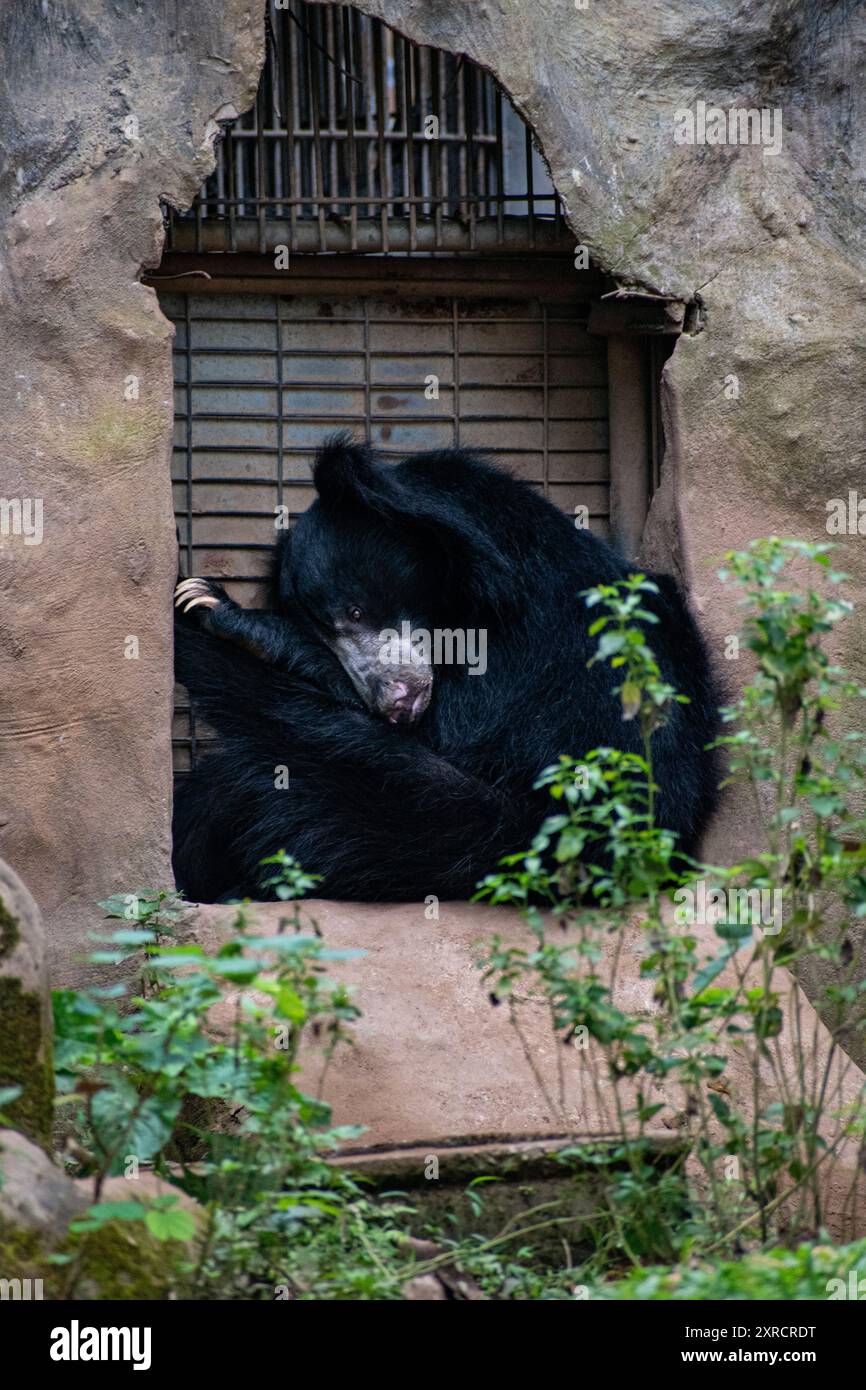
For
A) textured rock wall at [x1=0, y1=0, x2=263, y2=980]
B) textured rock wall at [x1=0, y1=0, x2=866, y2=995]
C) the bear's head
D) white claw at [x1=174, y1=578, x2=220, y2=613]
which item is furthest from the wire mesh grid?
white claw at [x1=174, y1=578, x2=220, y2=613]

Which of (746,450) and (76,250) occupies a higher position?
(76,250)

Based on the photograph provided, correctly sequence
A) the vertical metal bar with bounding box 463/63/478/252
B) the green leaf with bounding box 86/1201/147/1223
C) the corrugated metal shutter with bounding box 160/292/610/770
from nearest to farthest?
the green leaf with bounding box 86/1201/147/1223
the vertical metal bar with bounding box 463/63/478/252
the corrugated metal shutter with bounding box 160/292/610/770

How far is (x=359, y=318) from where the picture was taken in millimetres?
5828

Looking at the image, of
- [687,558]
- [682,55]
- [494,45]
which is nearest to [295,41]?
[494,45]

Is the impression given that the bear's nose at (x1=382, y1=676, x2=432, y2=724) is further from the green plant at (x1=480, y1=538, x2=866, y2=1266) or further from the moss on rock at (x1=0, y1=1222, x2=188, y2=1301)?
the moss on rock at (x1=0, y1=1222, x2=188, y2=1301)

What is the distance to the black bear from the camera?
4922 millimetres

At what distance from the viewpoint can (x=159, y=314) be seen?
4.75 m

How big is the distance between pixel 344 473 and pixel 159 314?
2.57 ft

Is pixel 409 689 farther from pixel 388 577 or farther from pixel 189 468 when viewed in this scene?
pixel 189 468

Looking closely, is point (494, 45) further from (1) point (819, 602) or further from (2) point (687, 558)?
(1) point (819, 602)

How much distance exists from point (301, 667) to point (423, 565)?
0.49 metres

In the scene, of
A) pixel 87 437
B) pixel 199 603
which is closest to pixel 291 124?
pixel 87 437

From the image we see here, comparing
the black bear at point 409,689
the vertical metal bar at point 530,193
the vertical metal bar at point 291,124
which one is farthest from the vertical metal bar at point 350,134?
the black bear at point 409,689

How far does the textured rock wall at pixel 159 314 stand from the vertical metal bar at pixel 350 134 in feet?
2.15
